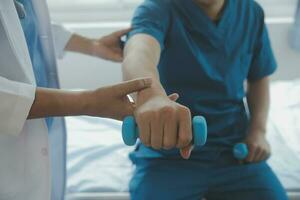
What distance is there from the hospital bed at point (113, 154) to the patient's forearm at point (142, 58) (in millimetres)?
280

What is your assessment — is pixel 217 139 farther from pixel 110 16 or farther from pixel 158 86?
pixel 110 16

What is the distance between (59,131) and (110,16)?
83 cm

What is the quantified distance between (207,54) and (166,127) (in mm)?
448

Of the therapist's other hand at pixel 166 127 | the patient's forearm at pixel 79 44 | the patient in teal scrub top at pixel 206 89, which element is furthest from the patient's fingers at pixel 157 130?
the patient's forearm at pixel 79 44

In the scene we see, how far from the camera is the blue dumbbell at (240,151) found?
928 mm

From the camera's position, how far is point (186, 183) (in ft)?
2.85

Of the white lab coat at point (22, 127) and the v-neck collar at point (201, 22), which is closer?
the white lab coat at point (22, 127)

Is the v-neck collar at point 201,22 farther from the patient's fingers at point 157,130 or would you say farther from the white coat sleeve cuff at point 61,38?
the patient's fingers at point 157,130

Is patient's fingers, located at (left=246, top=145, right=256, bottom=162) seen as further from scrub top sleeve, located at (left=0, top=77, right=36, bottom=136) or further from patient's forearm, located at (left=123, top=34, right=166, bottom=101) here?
scrub top sleeve, located at (left=0, top=77, right=36, bottom=136)

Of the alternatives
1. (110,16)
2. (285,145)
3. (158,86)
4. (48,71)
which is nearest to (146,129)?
(158,86)

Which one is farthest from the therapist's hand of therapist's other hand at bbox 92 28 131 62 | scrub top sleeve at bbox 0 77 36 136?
scrub top sleeve at bbox 0 77 36 136

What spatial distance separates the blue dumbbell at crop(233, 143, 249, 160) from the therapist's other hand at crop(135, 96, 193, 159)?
17.7 inches

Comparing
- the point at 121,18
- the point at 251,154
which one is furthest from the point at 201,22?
the point at 121,18

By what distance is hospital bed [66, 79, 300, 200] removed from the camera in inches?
37.4
